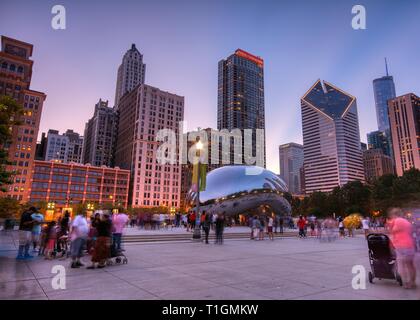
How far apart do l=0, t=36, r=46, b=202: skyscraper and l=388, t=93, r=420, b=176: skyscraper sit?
634 feet

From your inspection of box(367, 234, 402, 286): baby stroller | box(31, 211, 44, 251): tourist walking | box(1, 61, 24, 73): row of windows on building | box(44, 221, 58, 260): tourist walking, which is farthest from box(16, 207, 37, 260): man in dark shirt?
box(1, 61, 24, 73): row of windows on building

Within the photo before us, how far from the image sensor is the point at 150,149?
455 ft

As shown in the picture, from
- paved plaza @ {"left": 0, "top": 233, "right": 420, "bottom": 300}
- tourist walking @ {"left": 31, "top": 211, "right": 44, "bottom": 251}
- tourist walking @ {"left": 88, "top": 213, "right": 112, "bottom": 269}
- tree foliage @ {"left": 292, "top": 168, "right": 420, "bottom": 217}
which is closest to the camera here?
paved plaza @ {"left": 0, "top": 233, "right": 420, "bottom": 300}

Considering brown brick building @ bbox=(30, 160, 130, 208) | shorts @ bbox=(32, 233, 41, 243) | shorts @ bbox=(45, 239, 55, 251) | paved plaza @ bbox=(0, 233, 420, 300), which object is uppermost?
brown brick building @ bbox=(30, 160, 130, 208)

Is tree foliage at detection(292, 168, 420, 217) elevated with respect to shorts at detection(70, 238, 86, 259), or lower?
elevated

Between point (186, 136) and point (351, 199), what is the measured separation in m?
98.5

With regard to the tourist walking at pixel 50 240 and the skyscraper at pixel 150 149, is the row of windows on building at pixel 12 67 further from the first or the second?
the tourist walking at pixel 50 240

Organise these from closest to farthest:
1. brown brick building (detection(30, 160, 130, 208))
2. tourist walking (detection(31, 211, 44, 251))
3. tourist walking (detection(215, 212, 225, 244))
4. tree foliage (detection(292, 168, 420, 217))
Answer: tourist walking (detection(31, 211, 44, 251)), tourist walking (detection(215, 212, 225, 244)), tree foliage (detection(292, 168, 420, 217)), brown brick building (detection(30, 160, 130, 208))

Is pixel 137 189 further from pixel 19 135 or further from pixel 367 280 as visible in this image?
pixel 367 280

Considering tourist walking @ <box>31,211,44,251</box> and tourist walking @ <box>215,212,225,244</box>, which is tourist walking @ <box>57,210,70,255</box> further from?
tourist walking @ <box>215,212,225,244</box>

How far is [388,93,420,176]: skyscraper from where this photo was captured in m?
168

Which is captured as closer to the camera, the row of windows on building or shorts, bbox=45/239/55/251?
shorts, bbox=45/239/55/251

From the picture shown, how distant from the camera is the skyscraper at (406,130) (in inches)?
6604

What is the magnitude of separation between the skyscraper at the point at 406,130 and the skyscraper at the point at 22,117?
19321 centimetres
